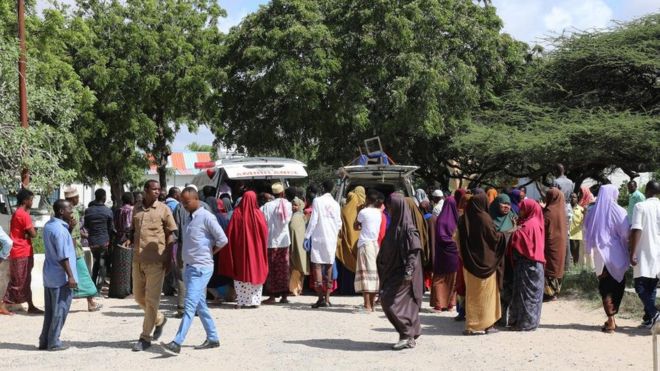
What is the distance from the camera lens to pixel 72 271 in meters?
8.38

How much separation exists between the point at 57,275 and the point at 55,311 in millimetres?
365

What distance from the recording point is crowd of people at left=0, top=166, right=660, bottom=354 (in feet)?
27.6

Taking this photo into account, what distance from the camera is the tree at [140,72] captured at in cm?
2870

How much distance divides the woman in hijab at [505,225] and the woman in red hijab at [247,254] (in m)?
3.34

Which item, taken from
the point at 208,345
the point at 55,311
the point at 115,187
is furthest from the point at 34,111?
the point at 115,187

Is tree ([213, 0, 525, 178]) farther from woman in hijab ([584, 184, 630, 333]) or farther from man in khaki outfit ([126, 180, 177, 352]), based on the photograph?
man in khaki outfit ([126, 180, 177, 352])

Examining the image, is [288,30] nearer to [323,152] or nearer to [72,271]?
[323,152]

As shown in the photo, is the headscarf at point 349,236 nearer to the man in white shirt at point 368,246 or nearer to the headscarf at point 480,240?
the man in white shirt at point 368,246

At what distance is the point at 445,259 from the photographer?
1111 centimetres

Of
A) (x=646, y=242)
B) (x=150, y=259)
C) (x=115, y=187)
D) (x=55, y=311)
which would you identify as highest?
(x=115, y=187)

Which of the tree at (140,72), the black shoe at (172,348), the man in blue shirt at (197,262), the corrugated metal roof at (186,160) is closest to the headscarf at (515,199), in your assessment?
the man in blue shirt at (197,262)

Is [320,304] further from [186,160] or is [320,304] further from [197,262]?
[186,160]

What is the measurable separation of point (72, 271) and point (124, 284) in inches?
173

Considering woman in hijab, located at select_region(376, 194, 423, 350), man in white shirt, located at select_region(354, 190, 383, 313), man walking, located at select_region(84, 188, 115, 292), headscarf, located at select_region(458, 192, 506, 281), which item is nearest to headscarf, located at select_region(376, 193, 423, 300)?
woman in hijab, located at select_region(376, 194, 423, 350)
